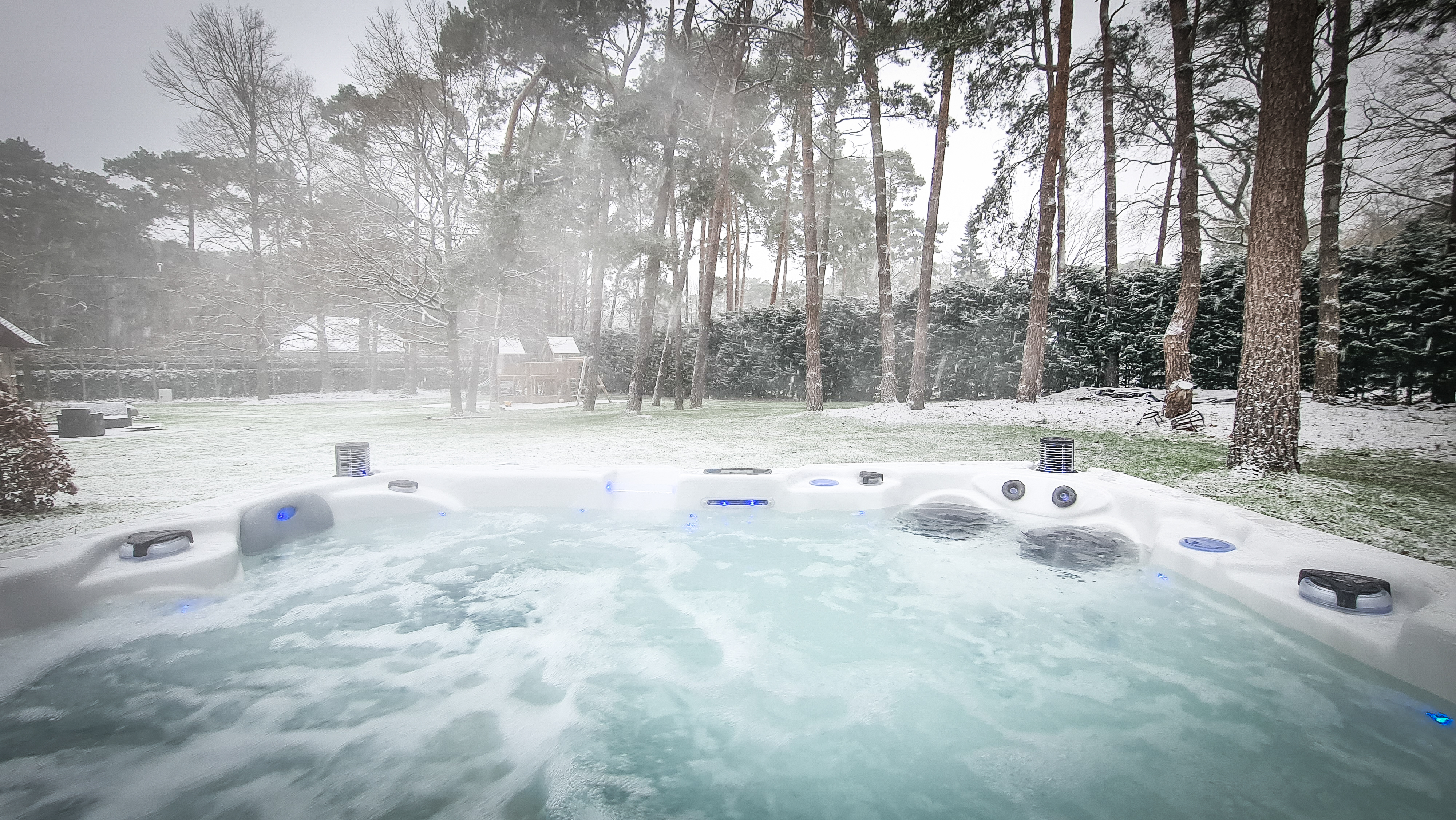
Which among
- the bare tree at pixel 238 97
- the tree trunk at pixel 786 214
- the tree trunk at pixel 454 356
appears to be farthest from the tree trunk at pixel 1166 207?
the bare tree at pixel 238 97

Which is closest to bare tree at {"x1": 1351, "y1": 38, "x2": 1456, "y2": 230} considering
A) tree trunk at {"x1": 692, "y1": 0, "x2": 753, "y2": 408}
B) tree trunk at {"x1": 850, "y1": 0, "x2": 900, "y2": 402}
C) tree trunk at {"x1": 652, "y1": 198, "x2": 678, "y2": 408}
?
tree trunk at {"x1": 850, "y1": 0, "x2": 900, "y2": 402}

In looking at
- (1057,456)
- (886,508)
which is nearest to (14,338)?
(886,508)

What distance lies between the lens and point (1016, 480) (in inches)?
114

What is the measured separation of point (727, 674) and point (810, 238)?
6.47 metres

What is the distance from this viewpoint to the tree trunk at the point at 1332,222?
15.2 ft

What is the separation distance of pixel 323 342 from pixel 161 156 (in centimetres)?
353

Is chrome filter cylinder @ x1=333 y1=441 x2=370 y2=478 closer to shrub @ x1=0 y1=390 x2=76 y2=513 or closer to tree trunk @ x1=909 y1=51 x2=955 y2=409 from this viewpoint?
shrub @ x1=0 y1=390 x2=76 y2=513

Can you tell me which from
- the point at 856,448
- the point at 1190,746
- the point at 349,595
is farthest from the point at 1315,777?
the point at 856,448

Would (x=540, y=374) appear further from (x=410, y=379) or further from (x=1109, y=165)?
(x=1109, y=165)

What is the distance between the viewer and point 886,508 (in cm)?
298

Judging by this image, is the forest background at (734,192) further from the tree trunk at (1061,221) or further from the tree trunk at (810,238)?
the tree trunk at (1061,221)

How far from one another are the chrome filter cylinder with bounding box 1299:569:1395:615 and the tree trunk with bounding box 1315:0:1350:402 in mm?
4649

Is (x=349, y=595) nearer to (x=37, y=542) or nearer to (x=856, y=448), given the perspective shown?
(x=37, y=542)

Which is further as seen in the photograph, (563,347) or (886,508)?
(563,347)
